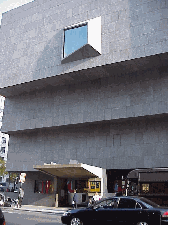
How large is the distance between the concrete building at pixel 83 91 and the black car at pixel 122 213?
47.5 feet

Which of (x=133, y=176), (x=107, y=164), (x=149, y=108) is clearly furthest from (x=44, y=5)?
(x=133, y=176)

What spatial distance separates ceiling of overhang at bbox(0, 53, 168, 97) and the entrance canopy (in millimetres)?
10038

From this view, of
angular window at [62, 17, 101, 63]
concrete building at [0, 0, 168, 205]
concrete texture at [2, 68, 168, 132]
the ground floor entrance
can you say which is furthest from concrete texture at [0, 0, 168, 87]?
the ground floor entrance

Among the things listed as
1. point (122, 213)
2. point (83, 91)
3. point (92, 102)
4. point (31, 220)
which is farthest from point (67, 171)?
point (122, 213)

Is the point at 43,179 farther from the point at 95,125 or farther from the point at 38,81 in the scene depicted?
the point at 38,81

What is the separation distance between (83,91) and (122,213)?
22396 millimetres

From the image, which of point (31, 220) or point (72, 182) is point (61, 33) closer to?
point (72, 182)

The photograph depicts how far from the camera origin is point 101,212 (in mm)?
11086

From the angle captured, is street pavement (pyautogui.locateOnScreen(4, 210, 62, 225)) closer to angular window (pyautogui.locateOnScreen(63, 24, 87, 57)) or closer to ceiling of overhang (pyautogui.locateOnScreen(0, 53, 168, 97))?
ceiling of overhang (pyautogui.locateOnScreen(0, 53, 168, 97))

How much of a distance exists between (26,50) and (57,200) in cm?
1853

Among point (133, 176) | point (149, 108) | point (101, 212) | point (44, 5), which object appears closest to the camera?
point (101, 212)

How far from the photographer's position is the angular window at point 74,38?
28.7 metres

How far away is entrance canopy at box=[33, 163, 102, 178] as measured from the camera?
2645 centimetres

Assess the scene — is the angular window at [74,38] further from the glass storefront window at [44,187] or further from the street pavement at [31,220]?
the street pavement at [31,220]
